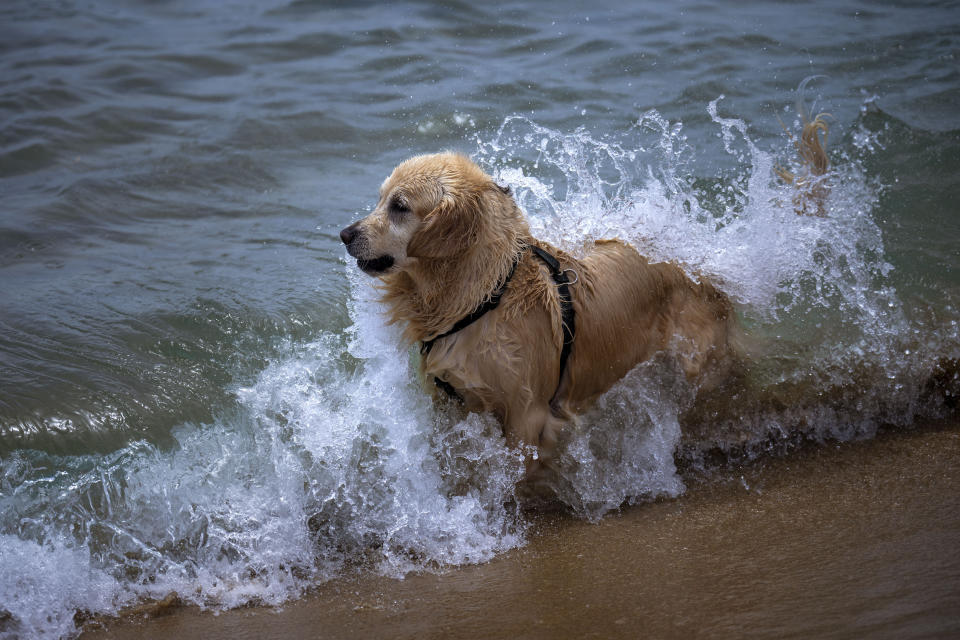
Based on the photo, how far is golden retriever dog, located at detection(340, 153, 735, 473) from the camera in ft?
13.4

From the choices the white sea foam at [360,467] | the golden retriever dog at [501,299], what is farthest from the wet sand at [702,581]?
the golden retriever dog at [501,299]

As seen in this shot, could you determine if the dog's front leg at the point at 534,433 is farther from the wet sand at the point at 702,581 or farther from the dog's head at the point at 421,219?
the dog's head at the point at 421,219

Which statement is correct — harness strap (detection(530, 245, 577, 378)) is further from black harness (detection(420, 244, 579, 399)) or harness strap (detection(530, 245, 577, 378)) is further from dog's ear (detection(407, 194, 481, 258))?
dog's ear (detection(407, 194, 481, 258))

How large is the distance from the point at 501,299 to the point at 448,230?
1.58 feet

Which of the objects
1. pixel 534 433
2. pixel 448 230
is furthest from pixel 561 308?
pixel 448 230

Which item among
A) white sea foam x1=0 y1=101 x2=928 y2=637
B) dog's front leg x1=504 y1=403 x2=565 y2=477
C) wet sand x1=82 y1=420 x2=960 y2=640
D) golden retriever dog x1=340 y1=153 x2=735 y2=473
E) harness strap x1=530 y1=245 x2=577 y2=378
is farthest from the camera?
A: harness strap x1=530 y1=245 x2=577 y2=378

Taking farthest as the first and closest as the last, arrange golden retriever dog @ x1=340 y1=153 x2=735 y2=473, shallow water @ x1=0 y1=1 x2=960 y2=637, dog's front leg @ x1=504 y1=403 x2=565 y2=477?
dog's front leg @ x1=504 y1=403 x2=565 y2=477, shallow water @ x1=0 y1=1 x2=960 y2=637, golden retriever dog @ x1=340 y1=153 x2=735 y2=473

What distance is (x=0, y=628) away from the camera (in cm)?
360

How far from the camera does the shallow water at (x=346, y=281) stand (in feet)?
14.0

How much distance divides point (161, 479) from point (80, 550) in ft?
1.81

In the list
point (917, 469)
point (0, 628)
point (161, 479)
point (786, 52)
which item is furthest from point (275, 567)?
point (786, 52)

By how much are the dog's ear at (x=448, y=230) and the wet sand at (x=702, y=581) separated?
1550mm

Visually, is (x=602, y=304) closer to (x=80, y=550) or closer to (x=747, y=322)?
(x=747, y=322)

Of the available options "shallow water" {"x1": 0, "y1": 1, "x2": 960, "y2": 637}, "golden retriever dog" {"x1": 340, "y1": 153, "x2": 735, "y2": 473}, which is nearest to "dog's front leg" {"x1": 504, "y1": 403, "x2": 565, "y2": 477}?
"golden retriever dog" {"x1": 340, "y1": 153, "x2": 735, "y2": 473}
